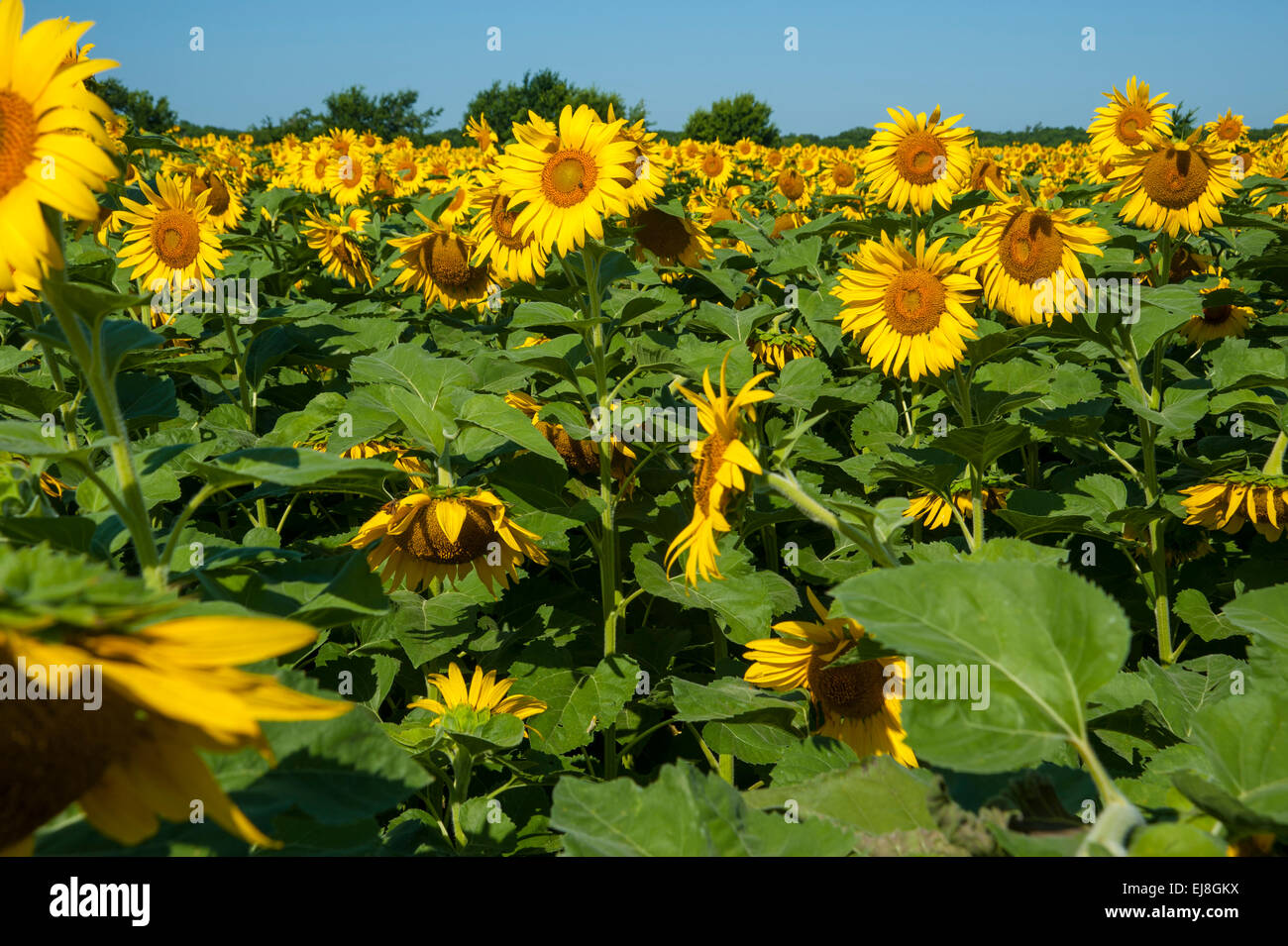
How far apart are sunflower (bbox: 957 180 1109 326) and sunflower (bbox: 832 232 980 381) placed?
0.11 meters

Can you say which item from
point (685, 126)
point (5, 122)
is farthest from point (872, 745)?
point (685, 126)

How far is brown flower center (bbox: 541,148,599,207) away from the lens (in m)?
3.31

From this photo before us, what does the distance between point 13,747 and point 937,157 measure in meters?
5.04

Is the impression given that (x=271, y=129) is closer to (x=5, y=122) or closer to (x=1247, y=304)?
(x=1247, y=304)

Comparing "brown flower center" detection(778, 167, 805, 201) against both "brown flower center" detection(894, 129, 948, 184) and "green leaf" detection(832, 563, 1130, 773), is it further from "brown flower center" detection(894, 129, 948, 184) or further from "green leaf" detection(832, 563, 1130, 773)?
"green leaf" detection(832, 563, 1130, 773)

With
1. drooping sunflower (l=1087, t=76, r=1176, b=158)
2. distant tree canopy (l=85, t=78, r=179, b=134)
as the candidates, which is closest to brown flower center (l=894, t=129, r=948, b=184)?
drooping sunflower (l=1087, t=76, r=1176, b=158)

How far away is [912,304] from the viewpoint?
353 cm

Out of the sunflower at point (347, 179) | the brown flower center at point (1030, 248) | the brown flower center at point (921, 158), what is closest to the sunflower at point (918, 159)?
the brown flower center at point (921, 158)

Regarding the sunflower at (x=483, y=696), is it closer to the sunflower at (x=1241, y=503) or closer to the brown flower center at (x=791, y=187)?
the sunflower at (x=1241, y=503)

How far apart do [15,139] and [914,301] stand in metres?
3.10

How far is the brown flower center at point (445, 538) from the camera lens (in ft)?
8.29

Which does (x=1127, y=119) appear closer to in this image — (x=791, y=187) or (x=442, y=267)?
(x=442, y=267)

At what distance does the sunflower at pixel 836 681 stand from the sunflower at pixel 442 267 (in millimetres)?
3126

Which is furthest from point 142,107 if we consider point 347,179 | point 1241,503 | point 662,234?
point 1241,503
